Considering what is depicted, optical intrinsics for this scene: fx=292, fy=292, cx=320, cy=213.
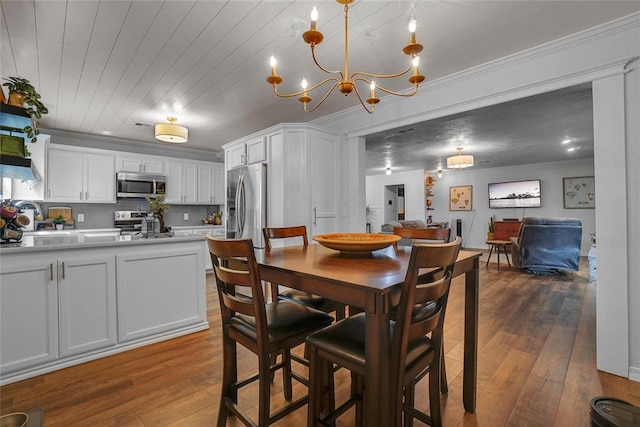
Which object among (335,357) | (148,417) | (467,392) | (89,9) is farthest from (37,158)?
(467,392)

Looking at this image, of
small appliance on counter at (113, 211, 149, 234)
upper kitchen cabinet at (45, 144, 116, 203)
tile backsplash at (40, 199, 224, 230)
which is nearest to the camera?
upper kitchen cabinet at (45, 144, 116, 203)

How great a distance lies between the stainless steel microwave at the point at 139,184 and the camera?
16.0ft

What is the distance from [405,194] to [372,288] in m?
8.31

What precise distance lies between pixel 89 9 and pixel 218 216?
14.6ft

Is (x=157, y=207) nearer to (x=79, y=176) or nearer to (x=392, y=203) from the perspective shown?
(x=79, y=176)

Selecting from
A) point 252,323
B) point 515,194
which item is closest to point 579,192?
point 515,194

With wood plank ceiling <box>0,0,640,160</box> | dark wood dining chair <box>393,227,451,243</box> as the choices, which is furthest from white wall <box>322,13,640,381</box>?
dark wood dining chair <box>393,227,451,243</box>

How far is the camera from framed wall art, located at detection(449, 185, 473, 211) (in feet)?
28.4

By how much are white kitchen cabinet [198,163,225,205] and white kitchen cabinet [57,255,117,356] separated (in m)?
3.71

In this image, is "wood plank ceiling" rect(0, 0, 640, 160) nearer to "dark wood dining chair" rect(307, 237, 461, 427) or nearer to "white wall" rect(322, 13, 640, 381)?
"white wall" rect(322, 13, 640, 381)

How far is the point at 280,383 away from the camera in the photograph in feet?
6.36

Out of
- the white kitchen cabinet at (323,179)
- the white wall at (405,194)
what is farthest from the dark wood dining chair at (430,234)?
the white wall at (405,194)

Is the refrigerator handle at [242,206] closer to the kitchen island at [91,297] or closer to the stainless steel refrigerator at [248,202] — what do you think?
the stainless steel refrigerator at [248,202]

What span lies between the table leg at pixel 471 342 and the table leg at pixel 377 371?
85cm
